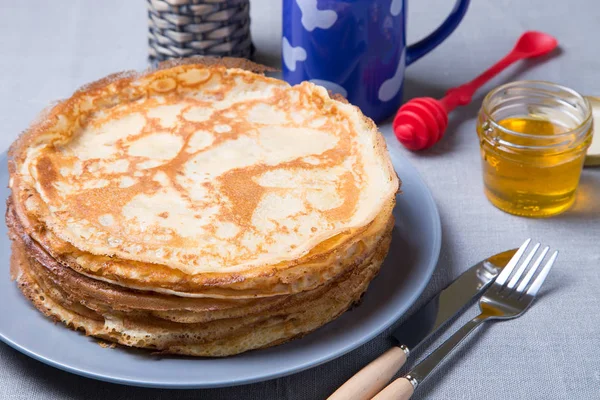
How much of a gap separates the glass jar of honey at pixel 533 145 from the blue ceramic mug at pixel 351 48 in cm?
40

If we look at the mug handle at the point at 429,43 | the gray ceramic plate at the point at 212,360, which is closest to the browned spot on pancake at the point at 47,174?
the gray ceramic plate at the point at 212,360

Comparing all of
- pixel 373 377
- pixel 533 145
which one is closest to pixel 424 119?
pixel 533 145

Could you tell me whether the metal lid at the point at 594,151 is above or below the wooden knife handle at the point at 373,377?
below

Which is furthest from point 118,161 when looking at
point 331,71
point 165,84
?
point 331,71

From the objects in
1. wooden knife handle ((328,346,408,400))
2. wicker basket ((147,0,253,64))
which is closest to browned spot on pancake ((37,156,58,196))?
wooden knife handle ((328,346,408,400))

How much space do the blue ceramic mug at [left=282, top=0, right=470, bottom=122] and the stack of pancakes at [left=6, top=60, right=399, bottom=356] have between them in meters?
0.33

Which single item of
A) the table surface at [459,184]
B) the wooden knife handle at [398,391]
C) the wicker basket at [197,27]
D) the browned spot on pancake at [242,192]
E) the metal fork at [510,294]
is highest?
the browned spot on pancake at [242,192]

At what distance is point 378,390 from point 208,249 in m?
0.48

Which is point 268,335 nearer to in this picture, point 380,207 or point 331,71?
point 380,207

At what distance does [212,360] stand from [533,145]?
3.71 feet

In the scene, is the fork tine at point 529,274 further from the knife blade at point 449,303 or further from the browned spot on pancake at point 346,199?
the browned spot on pancake at point 346,199

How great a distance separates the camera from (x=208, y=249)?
178 centimetres

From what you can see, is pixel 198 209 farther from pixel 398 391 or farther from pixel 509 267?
pixel 509 267

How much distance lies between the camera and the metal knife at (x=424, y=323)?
1701 millimetres
